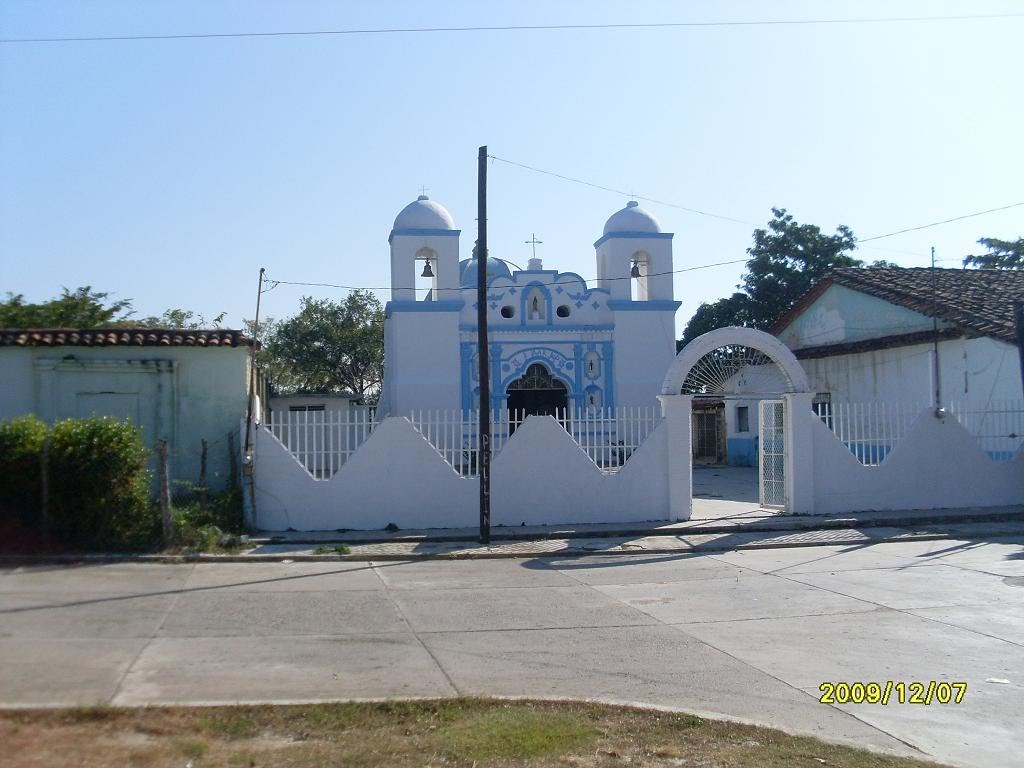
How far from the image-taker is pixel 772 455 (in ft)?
59.5

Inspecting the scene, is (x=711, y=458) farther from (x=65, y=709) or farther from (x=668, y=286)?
(x=65, y=709)

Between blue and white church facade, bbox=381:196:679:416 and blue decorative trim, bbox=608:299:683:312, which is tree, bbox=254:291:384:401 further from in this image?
blue decorative trim, bbox=608:299:683:312

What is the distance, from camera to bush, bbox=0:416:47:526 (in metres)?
13.6

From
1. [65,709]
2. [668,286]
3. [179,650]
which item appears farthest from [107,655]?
[668,286]

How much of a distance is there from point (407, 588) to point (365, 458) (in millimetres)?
4970

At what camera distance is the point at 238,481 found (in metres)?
17.2

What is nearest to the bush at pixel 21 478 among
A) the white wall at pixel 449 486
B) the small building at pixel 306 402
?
the white wall at pixel 449 486

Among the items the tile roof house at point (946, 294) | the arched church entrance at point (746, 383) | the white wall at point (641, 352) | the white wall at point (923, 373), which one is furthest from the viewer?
the white wall at point (641, 352)

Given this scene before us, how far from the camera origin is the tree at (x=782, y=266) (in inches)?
1656

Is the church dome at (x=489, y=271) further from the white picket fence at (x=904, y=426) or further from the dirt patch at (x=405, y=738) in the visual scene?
the dirt patch at (x=405, y=738)

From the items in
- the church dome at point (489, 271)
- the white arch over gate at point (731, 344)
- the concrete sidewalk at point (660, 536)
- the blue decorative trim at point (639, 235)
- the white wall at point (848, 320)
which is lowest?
the concrete sidewalk at point (660, 536)

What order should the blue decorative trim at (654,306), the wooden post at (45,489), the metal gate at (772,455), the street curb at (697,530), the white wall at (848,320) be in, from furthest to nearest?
1. the blue decorative trim at (654,306)
2. the white wall at (848,320)
3. the metal gate at (772,455)
4. the street curb at (697,530)
5. the wooden post at (45,489)

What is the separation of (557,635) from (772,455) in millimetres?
10335
